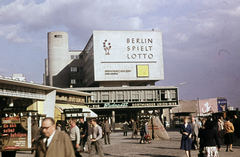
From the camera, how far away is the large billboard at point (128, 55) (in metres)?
73.4

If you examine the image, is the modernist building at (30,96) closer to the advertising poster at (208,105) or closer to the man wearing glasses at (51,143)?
the man wearing glasses at (51,143)

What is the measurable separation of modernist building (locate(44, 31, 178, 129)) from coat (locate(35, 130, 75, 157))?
206ft

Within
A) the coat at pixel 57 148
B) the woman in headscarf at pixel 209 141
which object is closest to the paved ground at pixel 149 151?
the woman in headscarf at pixel 209 141

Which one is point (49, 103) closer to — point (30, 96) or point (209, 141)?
point (30, 96)

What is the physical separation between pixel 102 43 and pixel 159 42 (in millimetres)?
13063

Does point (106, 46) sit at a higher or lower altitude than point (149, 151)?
higher

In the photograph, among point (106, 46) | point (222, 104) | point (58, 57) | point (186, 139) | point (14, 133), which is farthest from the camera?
point (222, 104)

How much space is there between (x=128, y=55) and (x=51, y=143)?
2772 inches

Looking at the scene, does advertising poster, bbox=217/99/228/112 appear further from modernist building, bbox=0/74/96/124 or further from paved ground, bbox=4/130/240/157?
paved ground, bbox=4/130/240/157

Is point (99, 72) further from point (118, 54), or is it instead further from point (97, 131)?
point (97, 131)

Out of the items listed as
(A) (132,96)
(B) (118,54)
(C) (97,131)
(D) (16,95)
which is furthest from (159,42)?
(C) (97,131)

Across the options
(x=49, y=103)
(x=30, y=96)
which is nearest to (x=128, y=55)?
(x=49, y=103)

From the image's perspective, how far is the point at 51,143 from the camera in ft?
16.5

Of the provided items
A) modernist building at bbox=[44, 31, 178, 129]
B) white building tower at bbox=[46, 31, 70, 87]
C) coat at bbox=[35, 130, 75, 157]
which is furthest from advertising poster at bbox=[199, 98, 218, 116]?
coat at bbox=[35, 130, 75, 157]
